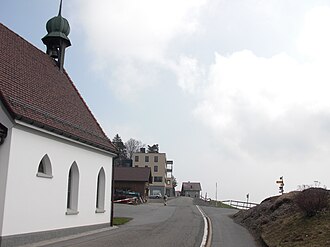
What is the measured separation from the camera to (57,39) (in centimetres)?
2386

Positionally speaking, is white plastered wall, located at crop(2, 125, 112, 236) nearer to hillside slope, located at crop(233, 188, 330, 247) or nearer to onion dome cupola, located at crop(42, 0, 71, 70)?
onion dome cupola, located at crop(42, 0, 71, 70)

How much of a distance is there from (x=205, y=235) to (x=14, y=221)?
7.71 metres

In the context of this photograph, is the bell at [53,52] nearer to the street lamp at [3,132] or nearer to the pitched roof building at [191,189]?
the street lamp at [3,132]

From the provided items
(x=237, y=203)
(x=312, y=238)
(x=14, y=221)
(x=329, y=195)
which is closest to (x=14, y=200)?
(x=14, y=221)

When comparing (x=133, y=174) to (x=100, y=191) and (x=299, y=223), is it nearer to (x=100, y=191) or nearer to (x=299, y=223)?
(x=100, y=191)

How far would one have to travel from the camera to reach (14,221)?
1296 cm

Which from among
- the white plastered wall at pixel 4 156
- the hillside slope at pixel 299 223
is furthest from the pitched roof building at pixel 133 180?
the white plastered wall at pixel 4 156

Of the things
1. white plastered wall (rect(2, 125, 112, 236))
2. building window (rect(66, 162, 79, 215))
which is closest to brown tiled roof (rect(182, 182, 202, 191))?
white plastered wall (rect(2, 125, 112, 236))

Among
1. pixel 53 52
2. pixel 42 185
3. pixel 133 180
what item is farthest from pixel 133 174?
pixel 42 185

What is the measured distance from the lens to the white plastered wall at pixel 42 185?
13.1 m

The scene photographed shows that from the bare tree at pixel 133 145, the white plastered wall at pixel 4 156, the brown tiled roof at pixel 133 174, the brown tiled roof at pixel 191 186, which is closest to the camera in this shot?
the white plastered wall at pixel 4 156

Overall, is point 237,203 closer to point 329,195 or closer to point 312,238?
point 329,195

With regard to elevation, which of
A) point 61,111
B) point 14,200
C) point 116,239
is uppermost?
point 61,111

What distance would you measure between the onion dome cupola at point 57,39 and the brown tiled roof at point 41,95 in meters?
1.67
